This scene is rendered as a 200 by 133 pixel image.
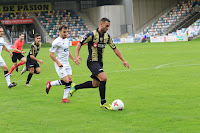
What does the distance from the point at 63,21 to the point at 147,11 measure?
14.1 m

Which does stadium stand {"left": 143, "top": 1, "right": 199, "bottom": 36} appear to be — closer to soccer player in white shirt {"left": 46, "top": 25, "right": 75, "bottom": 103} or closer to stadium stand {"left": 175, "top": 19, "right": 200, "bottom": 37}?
stadium stand {"left": 175, "top": 19, "right": 200, "bottom": 37}

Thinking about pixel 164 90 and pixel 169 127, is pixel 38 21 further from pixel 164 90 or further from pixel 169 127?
pixel 169 127

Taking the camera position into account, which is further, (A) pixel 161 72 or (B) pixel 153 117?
(A) pixel 161 72

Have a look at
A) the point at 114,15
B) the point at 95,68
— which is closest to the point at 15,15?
the point at 114,15

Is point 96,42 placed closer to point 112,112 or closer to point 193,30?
point 112,112

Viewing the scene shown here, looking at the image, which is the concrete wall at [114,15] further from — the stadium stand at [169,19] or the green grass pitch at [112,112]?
the green grass pitch at [112,112]

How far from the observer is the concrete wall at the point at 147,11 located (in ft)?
206

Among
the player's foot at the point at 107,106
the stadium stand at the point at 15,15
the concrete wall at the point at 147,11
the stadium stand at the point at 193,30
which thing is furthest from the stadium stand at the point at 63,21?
the player's foot at the point at 107,106

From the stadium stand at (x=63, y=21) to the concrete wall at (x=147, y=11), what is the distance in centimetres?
819

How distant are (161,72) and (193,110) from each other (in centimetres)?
881

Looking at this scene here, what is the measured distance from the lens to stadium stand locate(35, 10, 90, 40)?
6475cm

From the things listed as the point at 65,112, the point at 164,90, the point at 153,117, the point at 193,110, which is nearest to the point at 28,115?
the point at 65,112

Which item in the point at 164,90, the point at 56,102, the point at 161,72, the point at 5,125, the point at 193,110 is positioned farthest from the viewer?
the point at 161,72

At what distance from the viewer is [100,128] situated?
7.33 m
